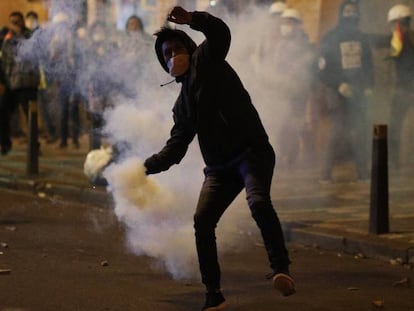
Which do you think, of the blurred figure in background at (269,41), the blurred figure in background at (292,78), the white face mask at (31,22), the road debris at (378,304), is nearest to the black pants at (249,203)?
the road debris at (378,304)

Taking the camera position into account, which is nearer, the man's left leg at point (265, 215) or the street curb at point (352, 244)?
the man's left leg at point (265, 215)

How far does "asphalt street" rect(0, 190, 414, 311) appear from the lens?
19.4 ft

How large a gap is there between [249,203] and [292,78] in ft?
20.6

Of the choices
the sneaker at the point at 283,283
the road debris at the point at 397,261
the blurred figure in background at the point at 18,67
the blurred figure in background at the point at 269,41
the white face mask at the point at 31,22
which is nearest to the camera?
the sneaker at the point at 283,283

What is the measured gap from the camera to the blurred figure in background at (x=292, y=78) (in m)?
11.2

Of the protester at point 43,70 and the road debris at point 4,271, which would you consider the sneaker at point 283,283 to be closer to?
the road debris at point 4,271

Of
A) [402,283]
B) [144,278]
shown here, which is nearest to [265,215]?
[144,278]

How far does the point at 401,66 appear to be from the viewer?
12.0m

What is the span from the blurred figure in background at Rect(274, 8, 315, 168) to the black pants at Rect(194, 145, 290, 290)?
515 centimetres

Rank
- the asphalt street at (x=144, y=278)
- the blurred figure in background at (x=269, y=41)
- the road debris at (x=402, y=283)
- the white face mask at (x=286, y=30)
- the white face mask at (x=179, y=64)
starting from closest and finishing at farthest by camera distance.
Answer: the white face mask at (x=179, y=64) → the asphalt street at (x=144, y=278) → the road debris at (x=402, y=283) → the blurred figure in background at (x=269, y=41) → the white face mask at (x=286, y=30)

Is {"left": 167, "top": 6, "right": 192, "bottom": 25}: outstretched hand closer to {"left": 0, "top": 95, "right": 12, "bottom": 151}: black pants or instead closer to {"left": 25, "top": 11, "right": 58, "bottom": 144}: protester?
{"left": 25, "top": 11, "right": 58, "bottom": 144}: protester

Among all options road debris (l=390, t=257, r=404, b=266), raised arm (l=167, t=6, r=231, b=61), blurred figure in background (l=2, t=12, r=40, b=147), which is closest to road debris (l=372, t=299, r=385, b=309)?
road debris (l=390, t=257, r=404, b=266)

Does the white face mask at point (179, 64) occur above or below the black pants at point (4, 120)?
above

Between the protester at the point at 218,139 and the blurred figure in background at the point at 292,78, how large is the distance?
520cm
